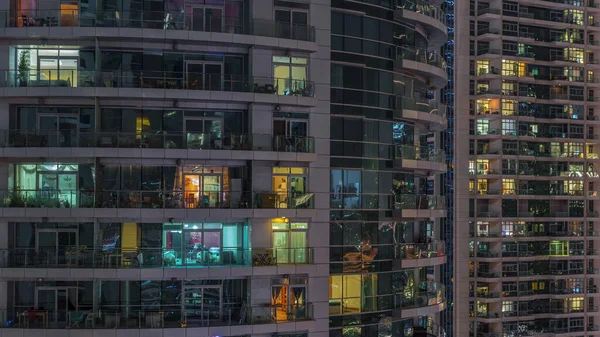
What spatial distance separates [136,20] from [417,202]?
581 inches

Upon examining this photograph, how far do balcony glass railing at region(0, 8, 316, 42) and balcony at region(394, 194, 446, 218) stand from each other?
952 cm

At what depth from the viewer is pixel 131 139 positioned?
31.9m

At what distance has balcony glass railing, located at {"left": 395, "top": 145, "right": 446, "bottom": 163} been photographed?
37500mm

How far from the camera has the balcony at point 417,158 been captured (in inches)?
1473

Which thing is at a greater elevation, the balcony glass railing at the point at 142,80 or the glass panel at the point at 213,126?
the balcony glass railing at the point at 142,80

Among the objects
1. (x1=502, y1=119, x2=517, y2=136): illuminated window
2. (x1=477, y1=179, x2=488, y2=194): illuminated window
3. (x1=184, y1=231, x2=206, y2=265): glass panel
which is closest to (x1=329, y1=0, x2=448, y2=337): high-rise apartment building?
(x1=184, y1=231, x2=206, y2=265): glass panel

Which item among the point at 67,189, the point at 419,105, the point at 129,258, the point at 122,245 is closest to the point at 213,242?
the point at 129,258

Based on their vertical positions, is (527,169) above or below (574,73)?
below

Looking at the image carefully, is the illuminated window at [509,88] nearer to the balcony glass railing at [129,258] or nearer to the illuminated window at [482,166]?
the illuminated window at [482,166]

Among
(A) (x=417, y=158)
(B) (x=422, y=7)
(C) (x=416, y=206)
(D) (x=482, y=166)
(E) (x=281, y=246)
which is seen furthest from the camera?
(D) (x=482, y=166)

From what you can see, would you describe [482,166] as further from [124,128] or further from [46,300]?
[46,300]

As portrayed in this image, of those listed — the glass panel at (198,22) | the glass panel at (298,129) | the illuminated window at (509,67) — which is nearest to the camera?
the glass panel at (198,22)

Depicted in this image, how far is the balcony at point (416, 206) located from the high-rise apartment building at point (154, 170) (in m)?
5.04

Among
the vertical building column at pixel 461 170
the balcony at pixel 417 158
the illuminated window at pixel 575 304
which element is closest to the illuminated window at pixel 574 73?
the vertical building column at pixel 461 170
